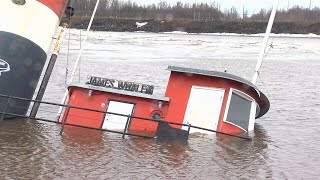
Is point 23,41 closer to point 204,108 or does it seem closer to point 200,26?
point 204,108

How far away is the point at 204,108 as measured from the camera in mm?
17797

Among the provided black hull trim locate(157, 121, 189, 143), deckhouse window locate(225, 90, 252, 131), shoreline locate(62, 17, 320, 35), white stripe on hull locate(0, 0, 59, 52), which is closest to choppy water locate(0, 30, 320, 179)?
black hull trim locate(157, 121, 189, 143)

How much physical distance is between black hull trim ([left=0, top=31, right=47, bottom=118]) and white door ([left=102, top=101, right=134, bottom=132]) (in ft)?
10.4

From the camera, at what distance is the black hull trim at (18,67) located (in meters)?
17.4

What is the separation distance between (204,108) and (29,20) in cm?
699

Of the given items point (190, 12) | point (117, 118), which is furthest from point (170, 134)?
point (190, 12)

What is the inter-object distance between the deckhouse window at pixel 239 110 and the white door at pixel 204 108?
489mm

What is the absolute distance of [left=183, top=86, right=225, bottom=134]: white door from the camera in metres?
17.7

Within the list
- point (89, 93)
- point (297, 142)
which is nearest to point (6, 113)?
point (89, 93)

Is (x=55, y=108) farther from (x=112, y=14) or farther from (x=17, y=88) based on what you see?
(x=112, y=14)

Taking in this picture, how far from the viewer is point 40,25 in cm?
1822

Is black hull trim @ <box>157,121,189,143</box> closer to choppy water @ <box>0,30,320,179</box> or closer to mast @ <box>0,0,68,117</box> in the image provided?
choppy water @ <box>0,30,320,179</box>

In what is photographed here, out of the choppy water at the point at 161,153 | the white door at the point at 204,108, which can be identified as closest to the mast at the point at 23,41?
the choppy water at the point at 161,153

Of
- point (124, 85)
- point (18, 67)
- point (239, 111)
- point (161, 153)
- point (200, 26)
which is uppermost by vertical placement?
point (200, 26)
